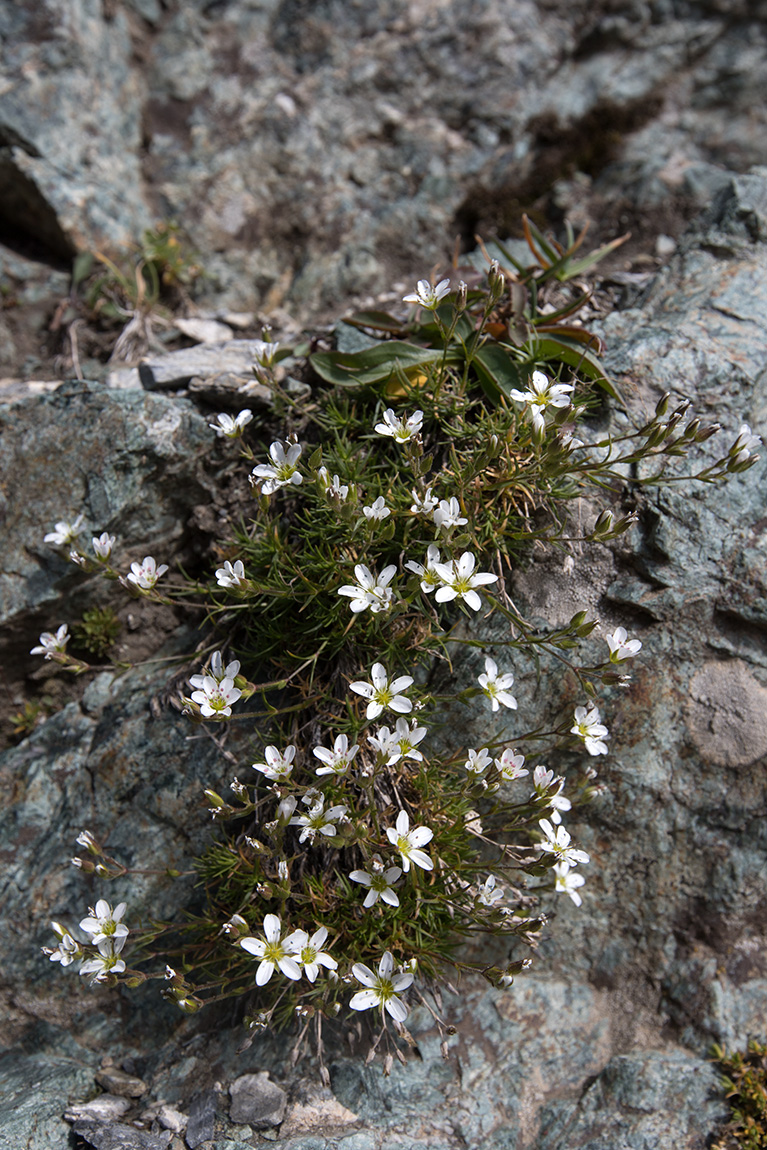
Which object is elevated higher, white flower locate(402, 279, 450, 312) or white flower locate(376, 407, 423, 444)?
white flower locate(402, 279, 450, 312)

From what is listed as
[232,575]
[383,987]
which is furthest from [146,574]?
[383,987]

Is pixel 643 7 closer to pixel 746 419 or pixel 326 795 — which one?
pixel 746 419

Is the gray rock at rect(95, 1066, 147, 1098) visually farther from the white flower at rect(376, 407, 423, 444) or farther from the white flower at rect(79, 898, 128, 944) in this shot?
the white flower at rect(376, 407, 423, 444)

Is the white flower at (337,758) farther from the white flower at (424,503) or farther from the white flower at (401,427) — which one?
the white flower at (401,427)

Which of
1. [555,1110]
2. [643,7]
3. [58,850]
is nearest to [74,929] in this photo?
[58,850]

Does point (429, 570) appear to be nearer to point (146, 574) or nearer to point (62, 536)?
point (146, 574)

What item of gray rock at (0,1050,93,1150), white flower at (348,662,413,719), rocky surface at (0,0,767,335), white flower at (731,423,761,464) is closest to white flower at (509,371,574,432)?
white flower at (731,423,761,464)

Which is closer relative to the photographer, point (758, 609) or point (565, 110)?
point (758, 609)
